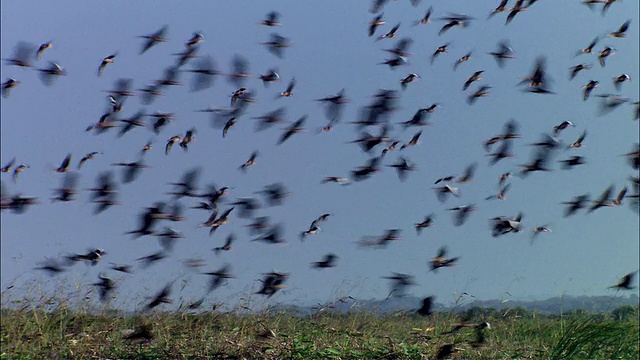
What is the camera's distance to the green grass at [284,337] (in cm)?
741

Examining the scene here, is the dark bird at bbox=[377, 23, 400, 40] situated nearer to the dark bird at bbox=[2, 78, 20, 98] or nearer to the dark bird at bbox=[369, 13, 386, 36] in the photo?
the dark bird at bbox=[369, 13, 386, 36]

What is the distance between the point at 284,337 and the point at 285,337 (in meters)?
0.02

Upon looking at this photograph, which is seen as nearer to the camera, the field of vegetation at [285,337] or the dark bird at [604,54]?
the field of vegetation at [285,337]

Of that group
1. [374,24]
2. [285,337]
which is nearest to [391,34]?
[374,24]

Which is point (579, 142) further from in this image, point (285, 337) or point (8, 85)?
point (8, 85)

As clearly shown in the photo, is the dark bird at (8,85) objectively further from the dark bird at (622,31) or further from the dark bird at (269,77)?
the dark bird at (622,31)

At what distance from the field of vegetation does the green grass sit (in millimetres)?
14

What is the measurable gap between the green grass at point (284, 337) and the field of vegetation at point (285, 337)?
14 millimetres

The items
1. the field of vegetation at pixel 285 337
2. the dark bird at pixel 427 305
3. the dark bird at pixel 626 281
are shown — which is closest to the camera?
the dark bird at pixel 427 305

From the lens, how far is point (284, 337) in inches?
313

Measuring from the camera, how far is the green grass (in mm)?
7410

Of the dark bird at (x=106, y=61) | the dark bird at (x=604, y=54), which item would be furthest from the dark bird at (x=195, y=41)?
the dark bird at (x=604, y=54)

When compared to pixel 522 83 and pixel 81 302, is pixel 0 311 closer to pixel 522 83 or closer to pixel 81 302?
pixel 81 302

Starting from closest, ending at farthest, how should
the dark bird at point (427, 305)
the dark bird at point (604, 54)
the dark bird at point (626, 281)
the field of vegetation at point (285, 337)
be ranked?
the dark bird at point (427, 305) < the field of vegetation at point (285, 337) < the dark bird at point (626, 281) < the dark bird at point (604, 54)
